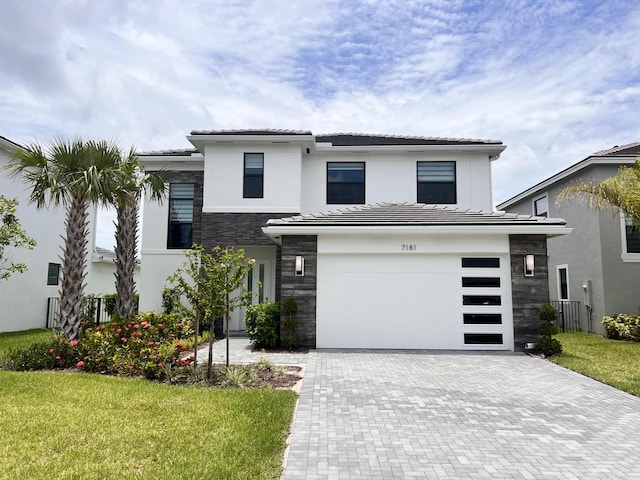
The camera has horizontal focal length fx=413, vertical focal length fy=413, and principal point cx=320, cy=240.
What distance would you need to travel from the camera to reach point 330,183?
15.6 metres

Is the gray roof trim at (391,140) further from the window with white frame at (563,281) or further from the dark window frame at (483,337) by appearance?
the dark window frame at (483,337)

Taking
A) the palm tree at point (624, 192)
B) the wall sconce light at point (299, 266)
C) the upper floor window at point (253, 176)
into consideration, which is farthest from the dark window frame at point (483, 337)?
the upper floor window at point (253, 176)

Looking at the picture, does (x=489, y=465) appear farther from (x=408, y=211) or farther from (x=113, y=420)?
(x=408, y=211)

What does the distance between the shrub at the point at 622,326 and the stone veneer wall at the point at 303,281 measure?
10578mm

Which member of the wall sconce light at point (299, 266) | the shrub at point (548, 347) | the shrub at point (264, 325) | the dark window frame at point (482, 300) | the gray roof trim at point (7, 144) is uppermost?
the gray roof trim at point (7, 144)

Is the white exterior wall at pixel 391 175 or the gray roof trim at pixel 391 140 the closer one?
the white exterior wall at pixel 391 175

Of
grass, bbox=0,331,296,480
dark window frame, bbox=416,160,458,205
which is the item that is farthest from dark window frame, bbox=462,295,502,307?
grass, bbox=0,331,296,480

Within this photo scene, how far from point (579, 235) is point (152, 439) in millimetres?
17200

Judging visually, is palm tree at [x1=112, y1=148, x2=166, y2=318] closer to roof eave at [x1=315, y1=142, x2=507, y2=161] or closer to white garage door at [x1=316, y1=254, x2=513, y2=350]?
white garage door at [x1=316, y1=254, x2=513, y2=350]

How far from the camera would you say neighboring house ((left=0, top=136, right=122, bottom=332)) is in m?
15.1

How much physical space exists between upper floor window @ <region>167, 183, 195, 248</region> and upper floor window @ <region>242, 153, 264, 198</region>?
258 centimetres

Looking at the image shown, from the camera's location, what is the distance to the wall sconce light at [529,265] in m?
11.1

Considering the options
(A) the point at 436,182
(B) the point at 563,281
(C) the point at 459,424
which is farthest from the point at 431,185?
(C) the point at 459,424

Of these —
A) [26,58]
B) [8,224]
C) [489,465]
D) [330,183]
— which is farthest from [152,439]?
[330,183]
